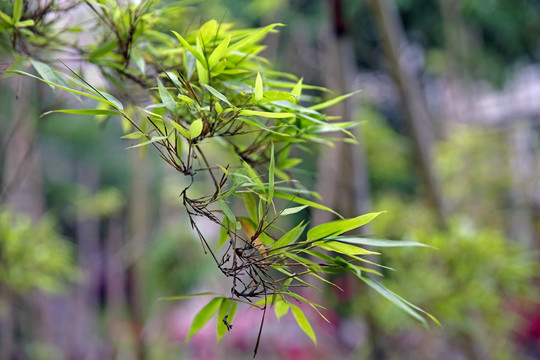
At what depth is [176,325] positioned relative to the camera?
10.4 ft

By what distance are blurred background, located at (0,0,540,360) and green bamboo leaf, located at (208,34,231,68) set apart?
→ 0.65 feet

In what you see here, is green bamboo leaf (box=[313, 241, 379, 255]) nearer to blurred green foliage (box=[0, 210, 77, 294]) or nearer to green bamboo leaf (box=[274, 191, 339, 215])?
green bamboo leaf (box=[274, 191, 339, 215])

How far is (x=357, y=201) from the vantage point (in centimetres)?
112

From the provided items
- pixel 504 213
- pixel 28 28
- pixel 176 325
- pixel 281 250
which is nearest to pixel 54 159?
pixel 176 325

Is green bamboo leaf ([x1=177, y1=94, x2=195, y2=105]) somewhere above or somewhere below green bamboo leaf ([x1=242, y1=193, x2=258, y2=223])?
above

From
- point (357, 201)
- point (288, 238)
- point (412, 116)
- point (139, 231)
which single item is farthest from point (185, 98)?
point (139, 231)

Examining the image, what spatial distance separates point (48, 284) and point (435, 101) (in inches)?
154

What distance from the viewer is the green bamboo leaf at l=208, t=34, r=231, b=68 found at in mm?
388

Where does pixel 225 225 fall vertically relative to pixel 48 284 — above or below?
above

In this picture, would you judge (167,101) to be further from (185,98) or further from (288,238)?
(288,238)

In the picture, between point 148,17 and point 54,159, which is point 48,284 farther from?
point 54,159

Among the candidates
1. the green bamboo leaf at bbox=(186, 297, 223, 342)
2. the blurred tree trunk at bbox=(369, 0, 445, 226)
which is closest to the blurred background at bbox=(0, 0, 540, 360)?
the blurred tree trunk at bbox=(369, 0, 445, 226)

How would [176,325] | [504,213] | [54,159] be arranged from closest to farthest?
[504,213]
[176,325]
[54,159]

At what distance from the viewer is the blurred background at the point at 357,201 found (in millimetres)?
1209
